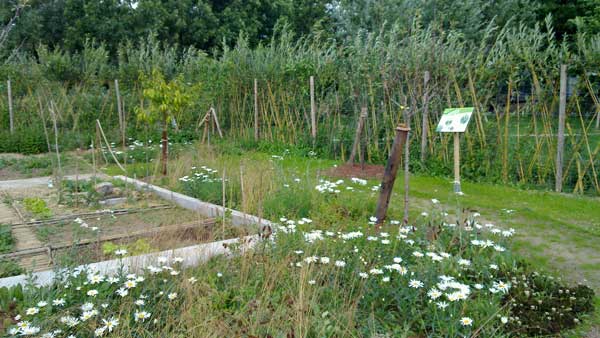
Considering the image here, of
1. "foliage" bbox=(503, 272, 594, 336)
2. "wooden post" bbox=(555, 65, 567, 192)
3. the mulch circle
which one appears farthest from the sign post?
"wooden post" bbox=(555, 65, 567, 192)

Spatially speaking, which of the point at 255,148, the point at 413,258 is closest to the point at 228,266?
the point at 413,258

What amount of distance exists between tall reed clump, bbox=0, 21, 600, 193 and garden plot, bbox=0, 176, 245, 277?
224 centimetres

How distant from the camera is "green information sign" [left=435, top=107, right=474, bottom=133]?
16.6 feet

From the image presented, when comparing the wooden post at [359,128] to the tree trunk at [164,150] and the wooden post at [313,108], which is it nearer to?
the wooden post at [313,108]

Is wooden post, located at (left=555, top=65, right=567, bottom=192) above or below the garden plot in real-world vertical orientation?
above

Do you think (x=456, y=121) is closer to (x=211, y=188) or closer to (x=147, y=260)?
(x=211, y=188)

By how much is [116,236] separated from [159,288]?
1.60m

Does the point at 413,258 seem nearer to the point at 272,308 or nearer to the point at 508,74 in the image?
the point at 272,308

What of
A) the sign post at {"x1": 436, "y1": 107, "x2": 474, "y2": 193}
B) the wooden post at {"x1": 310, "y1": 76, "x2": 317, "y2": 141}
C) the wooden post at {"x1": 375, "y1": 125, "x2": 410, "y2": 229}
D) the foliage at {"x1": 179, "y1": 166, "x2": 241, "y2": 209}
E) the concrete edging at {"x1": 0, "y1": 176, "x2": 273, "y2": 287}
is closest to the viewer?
the concrete edging at {"x1": 0, "y1": 176, "x2": 273, "y2": 287}

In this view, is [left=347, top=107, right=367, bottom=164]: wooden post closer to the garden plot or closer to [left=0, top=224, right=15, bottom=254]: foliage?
the garden plot

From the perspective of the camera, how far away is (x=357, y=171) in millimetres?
7602

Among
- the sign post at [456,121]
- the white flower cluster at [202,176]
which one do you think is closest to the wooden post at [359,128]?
the sign post at [456,121]

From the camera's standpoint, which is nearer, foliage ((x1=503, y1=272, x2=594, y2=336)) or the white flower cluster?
foliage ((x1=503, y1=272, x2=594, y2=336))

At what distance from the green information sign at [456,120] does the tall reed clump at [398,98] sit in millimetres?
343
